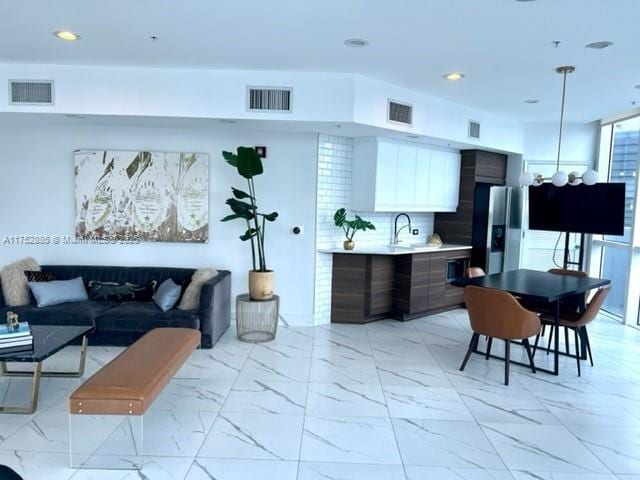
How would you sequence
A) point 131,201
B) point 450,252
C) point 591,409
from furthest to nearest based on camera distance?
1. point 450,252
2. point 131,201
3. point 591,409

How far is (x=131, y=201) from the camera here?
17.5 feet

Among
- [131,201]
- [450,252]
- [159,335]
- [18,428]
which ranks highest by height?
[131,201]

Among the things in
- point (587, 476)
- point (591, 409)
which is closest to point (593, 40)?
point (591, 409)

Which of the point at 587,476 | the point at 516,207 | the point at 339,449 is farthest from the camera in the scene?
the point at 516,207

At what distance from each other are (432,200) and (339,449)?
4377mm

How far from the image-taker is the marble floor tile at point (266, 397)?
3363mm

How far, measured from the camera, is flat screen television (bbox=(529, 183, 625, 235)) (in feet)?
16.8

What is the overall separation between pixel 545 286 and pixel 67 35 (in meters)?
4.86

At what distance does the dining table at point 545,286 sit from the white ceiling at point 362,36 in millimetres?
2099

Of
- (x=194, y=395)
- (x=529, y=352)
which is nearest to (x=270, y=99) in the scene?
(x=194, y=395)

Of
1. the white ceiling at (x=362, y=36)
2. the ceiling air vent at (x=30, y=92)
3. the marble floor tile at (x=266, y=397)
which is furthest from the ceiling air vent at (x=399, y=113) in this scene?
the ceiling air vent at (x=30, y=92)

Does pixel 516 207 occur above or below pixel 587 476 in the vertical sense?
above

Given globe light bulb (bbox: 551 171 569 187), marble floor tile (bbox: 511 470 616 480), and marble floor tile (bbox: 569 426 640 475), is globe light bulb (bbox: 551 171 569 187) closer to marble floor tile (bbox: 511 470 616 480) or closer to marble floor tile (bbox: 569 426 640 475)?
marble floor tile (bbox: 569 426 640 475)

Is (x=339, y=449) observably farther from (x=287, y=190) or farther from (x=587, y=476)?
(x=287, y=190)
